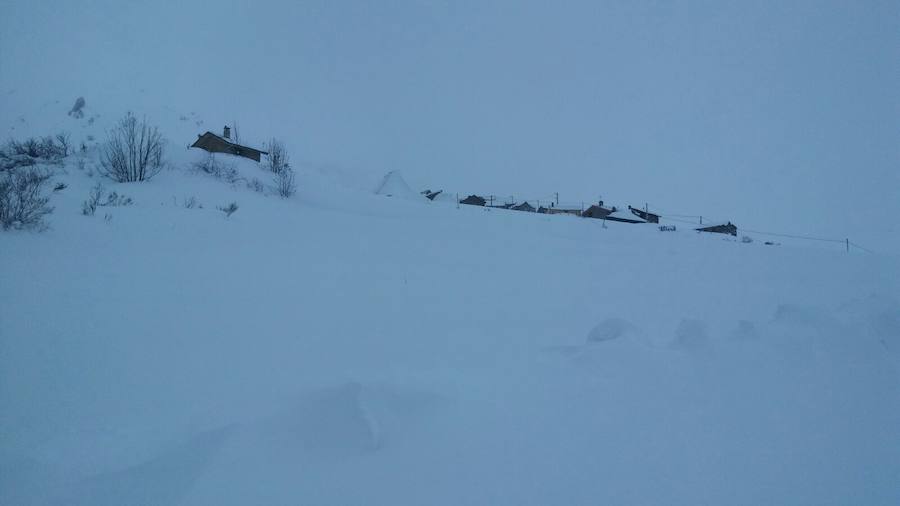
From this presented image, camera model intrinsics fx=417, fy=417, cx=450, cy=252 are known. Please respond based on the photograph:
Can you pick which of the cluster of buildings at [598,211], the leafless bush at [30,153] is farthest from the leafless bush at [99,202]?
the cluster of buildings at [598,211]

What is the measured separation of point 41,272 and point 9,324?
1.34m

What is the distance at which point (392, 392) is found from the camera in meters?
2.56

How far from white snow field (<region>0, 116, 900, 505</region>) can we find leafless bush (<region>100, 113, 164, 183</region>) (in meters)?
6.54

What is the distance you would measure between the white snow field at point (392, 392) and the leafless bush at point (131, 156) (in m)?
6.54

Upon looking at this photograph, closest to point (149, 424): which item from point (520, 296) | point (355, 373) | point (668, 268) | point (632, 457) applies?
point (355, 373)

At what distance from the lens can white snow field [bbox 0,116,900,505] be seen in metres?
1.95

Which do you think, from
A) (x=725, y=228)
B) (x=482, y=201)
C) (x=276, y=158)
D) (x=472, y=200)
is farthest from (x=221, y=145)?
(x=725, y=228)

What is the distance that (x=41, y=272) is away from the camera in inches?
157

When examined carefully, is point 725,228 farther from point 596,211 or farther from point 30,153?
point 30,153

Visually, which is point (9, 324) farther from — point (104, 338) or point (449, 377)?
point (449, 377)

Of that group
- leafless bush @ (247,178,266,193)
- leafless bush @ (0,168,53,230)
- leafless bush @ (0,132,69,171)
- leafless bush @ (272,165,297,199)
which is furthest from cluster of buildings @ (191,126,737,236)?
leafless bush @ (0,168,53,230)

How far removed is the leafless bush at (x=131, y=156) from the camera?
11156 millimetres

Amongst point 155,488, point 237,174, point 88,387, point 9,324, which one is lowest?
point 155,488

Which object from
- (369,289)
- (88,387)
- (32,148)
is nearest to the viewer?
(88,387)
